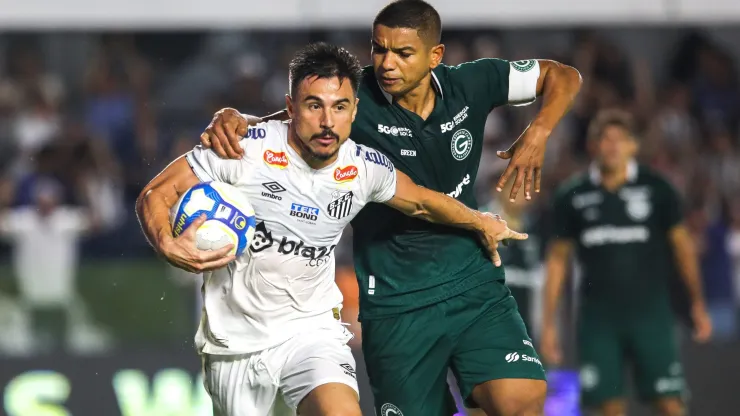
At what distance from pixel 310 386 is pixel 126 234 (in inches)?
254

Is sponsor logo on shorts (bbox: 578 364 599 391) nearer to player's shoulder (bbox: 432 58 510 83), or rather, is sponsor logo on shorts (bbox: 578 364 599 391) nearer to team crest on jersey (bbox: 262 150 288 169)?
player's shoulder (bbox: 432 58 510 83)

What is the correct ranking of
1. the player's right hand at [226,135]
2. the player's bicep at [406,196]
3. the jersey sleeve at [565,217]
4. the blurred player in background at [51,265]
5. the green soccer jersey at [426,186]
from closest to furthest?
the player's right hand at [226,135] → the player's bicep at [406,196] → the green soccer jersey at [426,186] → the jersey sleeve at [565,217] → the blurred player in background at [51,265]

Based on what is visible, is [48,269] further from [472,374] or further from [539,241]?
[472,374]

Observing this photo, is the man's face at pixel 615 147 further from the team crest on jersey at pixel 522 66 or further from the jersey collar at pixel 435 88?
the jersey collar at pixel 435 88

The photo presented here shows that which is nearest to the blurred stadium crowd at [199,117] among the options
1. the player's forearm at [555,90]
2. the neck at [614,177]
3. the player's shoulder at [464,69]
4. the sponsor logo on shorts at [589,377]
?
the neck at [614,177]

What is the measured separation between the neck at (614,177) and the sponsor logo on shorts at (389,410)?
149 inches

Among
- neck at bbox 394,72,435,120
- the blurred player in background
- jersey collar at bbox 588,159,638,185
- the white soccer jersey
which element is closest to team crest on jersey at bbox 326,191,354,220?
the white soccer jersey

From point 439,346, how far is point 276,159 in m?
1.19

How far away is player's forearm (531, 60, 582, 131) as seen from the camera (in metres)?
5.54

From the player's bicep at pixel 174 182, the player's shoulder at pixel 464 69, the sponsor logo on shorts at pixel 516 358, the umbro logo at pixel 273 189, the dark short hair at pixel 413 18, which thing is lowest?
the sponsor logo on shorts at pixel 516 358

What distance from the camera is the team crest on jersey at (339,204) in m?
5.04

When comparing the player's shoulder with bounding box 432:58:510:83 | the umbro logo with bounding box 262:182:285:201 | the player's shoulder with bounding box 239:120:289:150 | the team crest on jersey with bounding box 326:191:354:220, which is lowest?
the team crest on jersey with bounding box 326:191:354:220

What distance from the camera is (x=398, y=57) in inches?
205

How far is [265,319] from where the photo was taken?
5.01 meters
